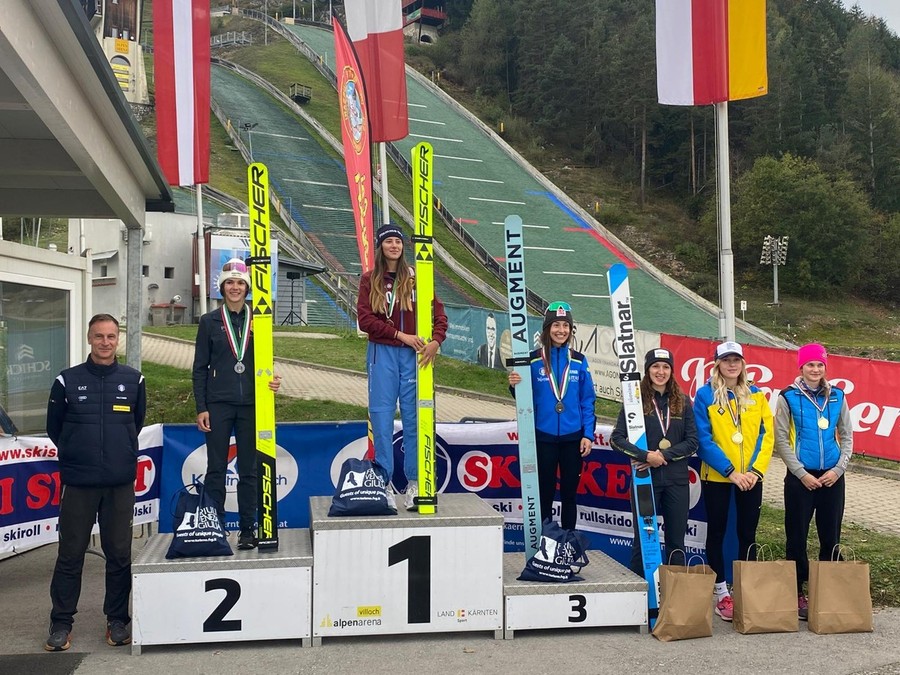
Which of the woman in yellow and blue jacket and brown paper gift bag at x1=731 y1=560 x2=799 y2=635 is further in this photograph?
the woman in yellow and blue jacket

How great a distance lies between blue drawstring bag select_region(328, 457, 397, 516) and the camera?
5.64 meters

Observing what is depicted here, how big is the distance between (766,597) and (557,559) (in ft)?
4.64

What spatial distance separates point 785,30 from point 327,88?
42.6 metres

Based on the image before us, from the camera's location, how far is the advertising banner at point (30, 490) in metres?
6.69

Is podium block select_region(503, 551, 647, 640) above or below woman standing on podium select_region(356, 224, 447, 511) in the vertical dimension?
below

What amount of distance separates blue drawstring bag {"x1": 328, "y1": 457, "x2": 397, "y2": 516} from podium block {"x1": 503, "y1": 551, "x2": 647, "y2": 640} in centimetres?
100

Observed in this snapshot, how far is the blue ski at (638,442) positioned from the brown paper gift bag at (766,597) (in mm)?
556

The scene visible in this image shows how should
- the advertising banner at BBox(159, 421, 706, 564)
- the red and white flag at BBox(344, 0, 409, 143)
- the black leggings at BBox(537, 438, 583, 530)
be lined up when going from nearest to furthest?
the black leggings at BBox(537, 438, 583, 530), the advertising banner at BBox(159, 421, 706, 564), the red and white flag at BBox(344, 0, 409, 143)

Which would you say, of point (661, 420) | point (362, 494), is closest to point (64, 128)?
point (362, 494)

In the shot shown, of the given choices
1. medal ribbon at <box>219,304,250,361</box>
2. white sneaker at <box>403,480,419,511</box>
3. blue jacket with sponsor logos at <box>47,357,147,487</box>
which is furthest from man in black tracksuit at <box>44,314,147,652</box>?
white sneaker at <box>403,480,419,511</box>

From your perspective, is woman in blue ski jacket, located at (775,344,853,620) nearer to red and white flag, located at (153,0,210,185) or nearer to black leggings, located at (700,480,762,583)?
black leggings, located at (700,480,762,583)

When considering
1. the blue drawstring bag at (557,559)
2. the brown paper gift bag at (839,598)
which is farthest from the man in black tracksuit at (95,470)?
the brown paper gift bag at (839,598)

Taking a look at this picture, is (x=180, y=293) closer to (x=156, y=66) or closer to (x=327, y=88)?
(x=156, y=66)

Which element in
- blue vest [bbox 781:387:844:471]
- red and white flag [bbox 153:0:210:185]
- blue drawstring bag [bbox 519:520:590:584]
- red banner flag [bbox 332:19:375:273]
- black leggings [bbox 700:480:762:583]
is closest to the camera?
blue drawstring bag [bbox 519:520:590:584]
